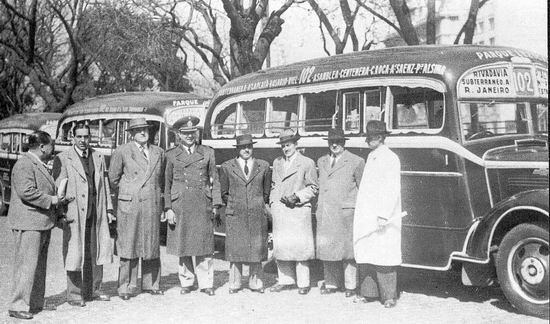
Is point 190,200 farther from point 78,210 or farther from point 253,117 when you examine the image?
point 253,117

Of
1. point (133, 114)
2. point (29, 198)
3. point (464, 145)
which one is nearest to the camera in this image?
point (29, 198)

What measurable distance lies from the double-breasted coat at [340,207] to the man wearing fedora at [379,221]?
278 mm

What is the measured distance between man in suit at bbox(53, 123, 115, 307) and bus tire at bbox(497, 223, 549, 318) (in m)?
3.79

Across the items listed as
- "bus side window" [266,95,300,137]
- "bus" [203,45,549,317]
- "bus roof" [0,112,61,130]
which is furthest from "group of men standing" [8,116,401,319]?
"bus roof" [0,112,61,130]

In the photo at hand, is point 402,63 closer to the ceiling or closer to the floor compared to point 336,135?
closer to the ceiling

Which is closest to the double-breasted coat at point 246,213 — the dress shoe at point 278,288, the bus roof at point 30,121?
the dress shoe at point 278,288

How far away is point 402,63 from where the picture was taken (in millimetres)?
7109

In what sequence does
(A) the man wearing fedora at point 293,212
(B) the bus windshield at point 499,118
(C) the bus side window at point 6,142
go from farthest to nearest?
(C) the bus side window at point 6,142
(A) the man wearing fedora at point 293,212
(B) the bus windshield at point 499,118

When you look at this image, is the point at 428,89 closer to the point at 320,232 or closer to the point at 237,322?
the point at 320,232

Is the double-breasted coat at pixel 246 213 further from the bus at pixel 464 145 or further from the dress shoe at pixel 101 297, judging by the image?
the dress shoe at pixel 101 297

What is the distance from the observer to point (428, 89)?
7.00 metres

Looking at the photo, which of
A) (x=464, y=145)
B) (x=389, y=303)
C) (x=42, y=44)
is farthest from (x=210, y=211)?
(x=42, y=44)

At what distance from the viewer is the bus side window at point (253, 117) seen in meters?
8.94

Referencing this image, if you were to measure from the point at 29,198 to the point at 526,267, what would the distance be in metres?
4.43
